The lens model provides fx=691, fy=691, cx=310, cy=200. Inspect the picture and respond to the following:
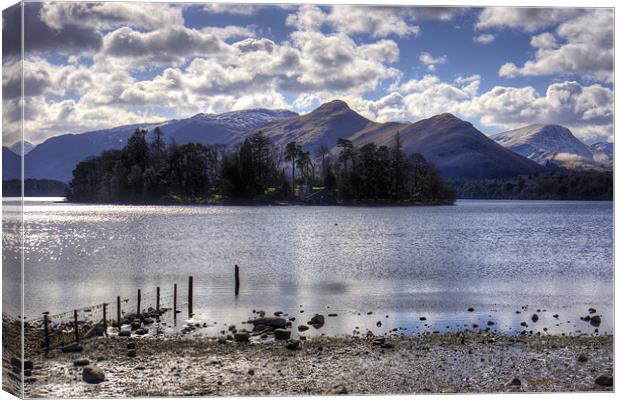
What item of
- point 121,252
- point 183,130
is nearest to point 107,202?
point 121,252

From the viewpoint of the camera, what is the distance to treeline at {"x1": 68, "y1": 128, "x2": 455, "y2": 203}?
1778 cm

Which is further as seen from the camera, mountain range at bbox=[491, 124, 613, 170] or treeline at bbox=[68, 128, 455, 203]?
treeline at bbox=[68, 128, 455, 203]

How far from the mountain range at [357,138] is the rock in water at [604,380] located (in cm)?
369

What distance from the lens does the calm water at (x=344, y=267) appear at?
53.5 feet

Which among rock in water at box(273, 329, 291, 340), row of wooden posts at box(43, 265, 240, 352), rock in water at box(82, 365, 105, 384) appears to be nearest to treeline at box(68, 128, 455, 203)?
row of wooden posts at box(43, 265, 240, 352)

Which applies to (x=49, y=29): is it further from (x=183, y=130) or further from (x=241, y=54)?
(x=183, y=130)

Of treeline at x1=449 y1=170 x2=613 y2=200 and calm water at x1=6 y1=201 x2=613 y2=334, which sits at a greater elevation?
treeline at x1=449 y1=170 x2=613 y2=200

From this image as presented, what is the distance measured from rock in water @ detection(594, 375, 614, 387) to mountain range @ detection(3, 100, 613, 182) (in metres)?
3.69

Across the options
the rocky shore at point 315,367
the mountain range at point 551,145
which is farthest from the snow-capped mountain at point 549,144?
the rocky shore at point 315,367

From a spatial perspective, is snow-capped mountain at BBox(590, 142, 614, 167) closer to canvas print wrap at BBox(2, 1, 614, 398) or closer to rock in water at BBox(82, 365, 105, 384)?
canvas print wrap at BBox(2, 1, 614, 398)

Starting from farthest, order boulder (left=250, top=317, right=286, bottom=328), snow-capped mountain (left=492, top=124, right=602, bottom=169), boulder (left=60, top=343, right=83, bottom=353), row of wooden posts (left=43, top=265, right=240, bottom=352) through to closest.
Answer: boulder (left=250, top=317, right=286, bottom=328)
snow-capped mountain (left=492, top=124, right=602, bottom=169)
row of wooden posts (left=43, top=265, right=240, bottom=352)
boulder (left=60, top=343, right=83, bottom=353)

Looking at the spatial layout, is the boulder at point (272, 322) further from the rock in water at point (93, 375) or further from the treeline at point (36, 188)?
the treeline at point (36, 188)

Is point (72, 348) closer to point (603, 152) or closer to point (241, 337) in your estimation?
point (241, 337)

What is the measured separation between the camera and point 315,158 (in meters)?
18.0
